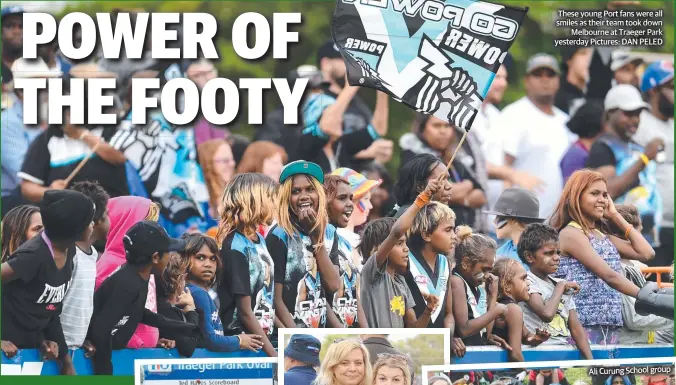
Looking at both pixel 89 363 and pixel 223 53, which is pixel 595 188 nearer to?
pixel 223 53

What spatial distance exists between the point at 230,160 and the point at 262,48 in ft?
3.18

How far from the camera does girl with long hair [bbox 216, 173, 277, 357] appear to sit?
37.9 feet

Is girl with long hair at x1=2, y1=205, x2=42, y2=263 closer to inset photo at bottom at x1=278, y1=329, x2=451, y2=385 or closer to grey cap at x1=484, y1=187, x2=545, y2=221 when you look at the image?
inset photo at bottom at x1=278, y1=329, x2=451, y2=385

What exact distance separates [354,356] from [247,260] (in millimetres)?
1305

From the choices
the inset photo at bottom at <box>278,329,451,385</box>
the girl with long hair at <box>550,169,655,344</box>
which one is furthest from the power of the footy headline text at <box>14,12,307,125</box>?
the girl with long hair at <box>550,169,655,344</box>

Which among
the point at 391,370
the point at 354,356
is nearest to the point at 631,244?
the point at 391,370

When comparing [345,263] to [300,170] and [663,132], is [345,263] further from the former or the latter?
[663,132]

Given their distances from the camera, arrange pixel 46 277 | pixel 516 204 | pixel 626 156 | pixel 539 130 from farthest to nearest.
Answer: pixel 626 156 < pixel 539 130 < pixel 516 204 < pixel 46 277

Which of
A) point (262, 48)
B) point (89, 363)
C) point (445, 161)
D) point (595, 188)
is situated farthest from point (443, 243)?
point (89, 363)

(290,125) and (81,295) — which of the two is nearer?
(81,295)

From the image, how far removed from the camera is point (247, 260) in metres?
11.5

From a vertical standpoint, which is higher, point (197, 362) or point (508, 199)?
point (508, 199)

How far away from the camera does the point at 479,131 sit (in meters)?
12.0

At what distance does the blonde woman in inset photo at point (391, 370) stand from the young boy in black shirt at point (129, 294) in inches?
72.6
